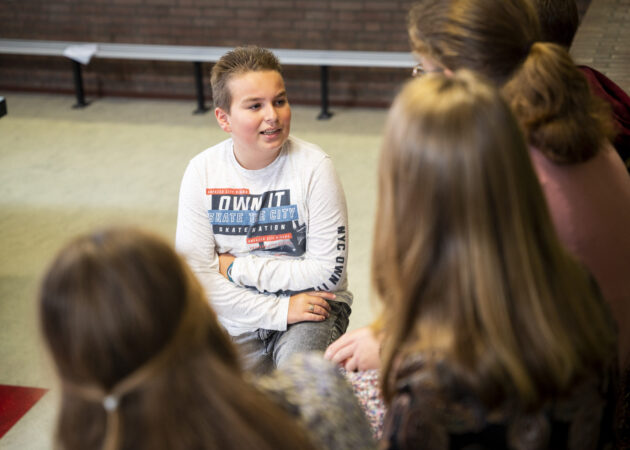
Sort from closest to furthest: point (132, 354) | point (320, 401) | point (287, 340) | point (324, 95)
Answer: point (132, 354), point (320, 401), point (287, 340), point (324, 95)

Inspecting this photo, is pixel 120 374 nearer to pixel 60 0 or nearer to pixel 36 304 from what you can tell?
pixel 36 304

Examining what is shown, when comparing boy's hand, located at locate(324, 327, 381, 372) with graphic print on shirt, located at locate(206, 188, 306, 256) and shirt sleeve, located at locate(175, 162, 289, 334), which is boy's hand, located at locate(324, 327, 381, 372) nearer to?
shirt sleeve, located at locate(175, 162, 289, 334)

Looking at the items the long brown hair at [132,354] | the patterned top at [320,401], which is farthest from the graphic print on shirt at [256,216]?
the long brown hair at [132,354]

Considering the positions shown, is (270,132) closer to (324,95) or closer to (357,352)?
(357,352)

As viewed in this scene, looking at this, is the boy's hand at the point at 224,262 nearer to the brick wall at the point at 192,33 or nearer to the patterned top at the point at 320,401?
the patterned top at the point at 320,401

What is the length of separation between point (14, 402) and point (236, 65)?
5.41 ft

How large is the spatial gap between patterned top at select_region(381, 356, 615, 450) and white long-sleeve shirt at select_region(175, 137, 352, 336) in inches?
45.1

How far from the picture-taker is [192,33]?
6.25 metres

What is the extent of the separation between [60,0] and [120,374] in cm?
618

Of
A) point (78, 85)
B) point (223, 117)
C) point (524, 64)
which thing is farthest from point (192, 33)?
point (524, 64)

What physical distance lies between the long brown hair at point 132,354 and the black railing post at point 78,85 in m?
5.70

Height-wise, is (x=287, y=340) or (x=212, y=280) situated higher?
(x=212, y=280)

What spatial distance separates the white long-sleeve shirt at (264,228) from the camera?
2.29m

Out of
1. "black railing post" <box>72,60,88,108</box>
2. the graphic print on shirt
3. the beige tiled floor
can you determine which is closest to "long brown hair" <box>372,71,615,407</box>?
the graphic print on shirt
